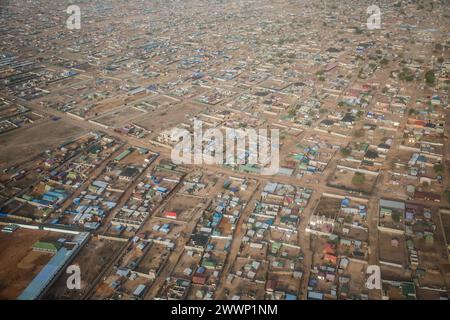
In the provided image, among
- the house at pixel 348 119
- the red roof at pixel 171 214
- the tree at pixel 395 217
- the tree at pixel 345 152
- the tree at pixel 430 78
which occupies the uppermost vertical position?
the tree at pixel 430 78

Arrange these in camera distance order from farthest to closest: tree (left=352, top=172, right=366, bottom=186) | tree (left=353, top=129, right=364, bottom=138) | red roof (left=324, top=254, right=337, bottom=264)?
tree (left=353, top=129, right=364, bottom=138)
tree (left=352, top=172, right=366, bottom=186)
red roof (left=324, top=254, right=337, bottom=264)

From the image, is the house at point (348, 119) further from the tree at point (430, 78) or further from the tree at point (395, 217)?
the tree at point (430, 78)

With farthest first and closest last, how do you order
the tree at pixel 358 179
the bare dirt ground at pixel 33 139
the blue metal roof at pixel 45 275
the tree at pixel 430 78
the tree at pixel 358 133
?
the tree at pixel 430 78 → the tree at pixel 358 133 → the bare dirt ground at pixel 33 139 → the tree at pixel 358 179 → the blue metal roof at pixel 45 275

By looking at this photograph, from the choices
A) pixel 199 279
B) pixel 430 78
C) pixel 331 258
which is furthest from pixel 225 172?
pixel 430 78

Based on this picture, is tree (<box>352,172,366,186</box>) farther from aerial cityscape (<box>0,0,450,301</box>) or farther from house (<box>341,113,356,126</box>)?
house (<box>341,113,356,126</box>)

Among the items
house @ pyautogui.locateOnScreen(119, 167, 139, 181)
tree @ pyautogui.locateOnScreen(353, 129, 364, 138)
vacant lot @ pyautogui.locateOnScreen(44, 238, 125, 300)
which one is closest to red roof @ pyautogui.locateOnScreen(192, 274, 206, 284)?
vacant lot @ pyautogui.locateOnScreen(44, 238, 125, 300)

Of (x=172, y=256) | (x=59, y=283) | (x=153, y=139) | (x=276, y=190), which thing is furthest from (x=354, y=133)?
(x=59, y=283)

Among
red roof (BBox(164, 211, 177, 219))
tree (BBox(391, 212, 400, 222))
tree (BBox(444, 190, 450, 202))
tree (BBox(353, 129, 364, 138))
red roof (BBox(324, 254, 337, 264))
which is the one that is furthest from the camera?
tree (BBox(353, 129, 364, 138))

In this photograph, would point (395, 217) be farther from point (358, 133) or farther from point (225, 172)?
point (358, 133)

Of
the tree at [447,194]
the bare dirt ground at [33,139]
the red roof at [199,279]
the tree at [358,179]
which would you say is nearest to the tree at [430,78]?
the tree at [447,194]
